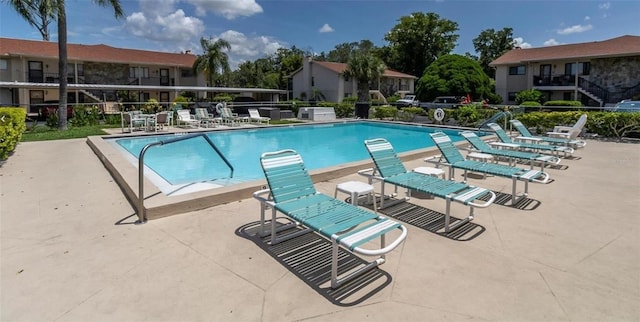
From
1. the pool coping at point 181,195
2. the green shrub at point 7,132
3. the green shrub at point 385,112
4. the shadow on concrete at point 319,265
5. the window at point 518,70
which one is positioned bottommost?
the shadow on concrete at point 319,265

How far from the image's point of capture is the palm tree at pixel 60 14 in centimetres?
1450

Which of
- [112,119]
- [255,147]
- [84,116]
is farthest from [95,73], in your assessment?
[255,147]

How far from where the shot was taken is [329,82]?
3984 centimetres

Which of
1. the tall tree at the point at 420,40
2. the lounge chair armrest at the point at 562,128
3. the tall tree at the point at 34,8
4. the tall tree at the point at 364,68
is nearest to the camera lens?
the lounge chair armrest at the point at 562,128

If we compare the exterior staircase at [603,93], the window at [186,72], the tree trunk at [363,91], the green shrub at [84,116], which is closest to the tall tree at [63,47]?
the green shrub at [84,116]

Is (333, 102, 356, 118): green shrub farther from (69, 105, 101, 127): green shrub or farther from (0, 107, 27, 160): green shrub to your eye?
(0, 107, 27, 160): green shrub

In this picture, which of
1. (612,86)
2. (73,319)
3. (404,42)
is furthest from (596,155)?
(404,42)

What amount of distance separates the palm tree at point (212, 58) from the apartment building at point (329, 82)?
29.7 feet

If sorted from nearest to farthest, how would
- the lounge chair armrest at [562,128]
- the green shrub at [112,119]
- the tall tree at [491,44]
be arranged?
the lounge chair armrest at [562,128]
the green shrub at [112,119]
the tall tree at [491,44]

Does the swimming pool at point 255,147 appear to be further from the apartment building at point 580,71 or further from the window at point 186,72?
the window at point 186,72

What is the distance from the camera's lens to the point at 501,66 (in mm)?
34562

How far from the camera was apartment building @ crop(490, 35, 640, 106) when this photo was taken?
27469 millimetres

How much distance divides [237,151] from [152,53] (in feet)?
99.9

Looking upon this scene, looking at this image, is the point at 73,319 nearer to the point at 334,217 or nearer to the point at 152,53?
the point at 334,217
